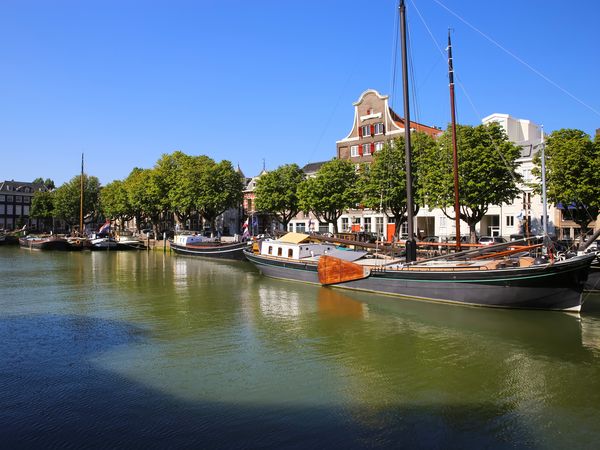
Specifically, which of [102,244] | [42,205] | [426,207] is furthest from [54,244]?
[426,207]

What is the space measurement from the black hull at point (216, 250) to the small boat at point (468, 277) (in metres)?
22.5

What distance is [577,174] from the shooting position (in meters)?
38.2

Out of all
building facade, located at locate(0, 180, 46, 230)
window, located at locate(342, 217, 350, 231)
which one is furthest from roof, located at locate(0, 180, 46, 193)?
window, located at locate(342, 217, 350, 231)

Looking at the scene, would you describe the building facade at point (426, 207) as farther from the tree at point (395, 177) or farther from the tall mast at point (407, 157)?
the tall mast at point (407, 157)

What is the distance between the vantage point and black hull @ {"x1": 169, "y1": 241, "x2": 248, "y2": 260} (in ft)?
189

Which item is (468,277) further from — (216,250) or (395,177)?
(216,250)

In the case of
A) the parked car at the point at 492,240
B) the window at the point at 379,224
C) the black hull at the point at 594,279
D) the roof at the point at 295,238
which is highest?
the window at the point at 379,224

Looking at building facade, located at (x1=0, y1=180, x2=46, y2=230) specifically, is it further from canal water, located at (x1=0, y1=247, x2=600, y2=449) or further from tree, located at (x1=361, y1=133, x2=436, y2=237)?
canal water, located at (x1=0, y1=247, x2=600, y2=449)

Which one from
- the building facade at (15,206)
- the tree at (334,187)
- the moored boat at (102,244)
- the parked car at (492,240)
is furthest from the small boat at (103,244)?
the building facade at (15,206)

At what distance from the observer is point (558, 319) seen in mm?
21969

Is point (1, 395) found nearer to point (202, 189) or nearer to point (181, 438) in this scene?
point (181, 438)

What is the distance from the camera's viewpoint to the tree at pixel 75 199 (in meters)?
111

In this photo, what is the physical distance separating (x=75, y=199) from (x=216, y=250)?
214 feet

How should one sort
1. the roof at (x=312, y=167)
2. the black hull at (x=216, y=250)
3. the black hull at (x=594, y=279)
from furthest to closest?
the roof at (x=312, y=167) < the black hull at (x=216, y=250) < the black hull at (x=594, y=279)
